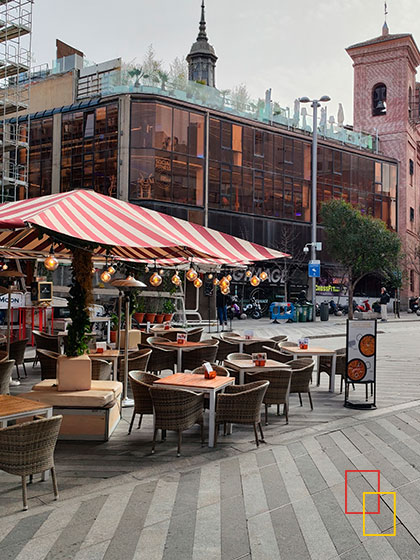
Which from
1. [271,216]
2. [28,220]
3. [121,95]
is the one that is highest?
[121,95]

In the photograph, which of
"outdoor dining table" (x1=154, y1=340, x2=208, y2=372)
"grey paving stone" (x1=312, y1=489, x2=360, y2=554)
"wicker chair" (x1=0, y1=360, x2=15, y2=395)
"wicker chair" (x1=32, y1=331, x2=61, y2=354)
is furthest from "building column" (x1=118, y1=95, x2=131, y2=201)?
"grey paving stone" (x1=312, y1=489, x2=360, y2=554)

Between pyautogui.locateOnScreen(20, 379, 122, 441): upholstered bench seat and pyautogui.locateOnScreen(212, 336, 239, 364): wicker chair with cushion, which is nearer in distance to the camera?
pyautogui.locateOnScreen(20, 379, 122, 441): upholstered bench seat

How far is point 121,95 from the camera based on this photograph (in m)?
29.2

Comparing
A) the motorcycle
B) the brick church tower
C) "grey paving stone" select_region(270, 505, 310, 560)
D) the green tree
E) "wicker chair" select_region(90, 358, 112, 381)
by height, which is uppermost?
the brick church tower

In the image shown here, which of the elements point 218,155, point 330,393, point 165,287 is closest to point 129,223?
point 330,393

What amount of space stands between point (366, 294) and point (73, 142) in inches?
957

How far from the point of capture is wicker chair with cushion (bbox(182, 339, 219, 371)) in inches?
403

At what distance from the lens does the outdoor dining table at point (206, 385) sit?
253 inches

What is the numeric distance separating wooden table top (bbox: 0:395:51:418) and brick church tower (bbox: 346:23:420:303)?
43.2 meters

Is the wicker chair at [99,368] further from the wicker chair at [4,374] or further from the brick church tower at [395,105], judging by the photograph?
the brick church tower at [395,105]

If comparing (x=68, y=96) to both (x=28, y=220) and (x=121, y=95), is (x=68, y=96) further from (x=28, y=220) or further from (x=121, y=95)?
(x=28, y=220)

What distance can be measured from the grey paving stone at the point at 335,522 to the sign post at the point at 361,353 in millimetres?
3789

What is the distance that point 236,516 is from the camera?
446 cm

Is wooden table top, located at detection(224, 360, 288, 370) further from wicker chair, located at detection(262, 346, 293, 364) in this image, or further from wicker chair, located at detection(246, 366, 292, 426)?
wicker chair, located at detection(262, 346, 293, 364)
